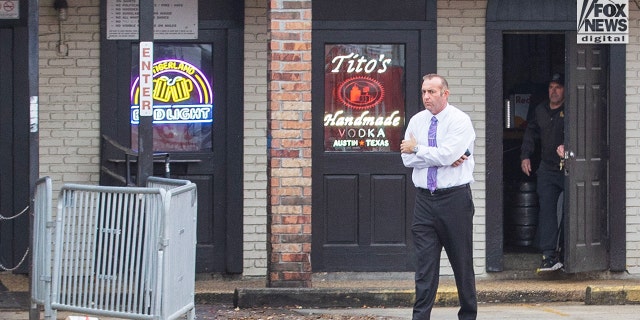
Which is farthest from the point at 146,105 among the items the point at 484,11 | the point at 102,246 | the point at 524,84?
the point at 524,84

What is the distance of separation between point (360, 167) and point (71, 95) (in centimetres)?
277

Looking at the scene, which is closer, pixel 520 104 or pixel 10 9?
pixel 10 9

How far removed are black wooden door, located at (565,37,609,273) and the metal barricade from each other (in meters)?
4.85

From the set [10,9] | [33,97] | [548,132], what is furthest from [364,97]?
[33,97]

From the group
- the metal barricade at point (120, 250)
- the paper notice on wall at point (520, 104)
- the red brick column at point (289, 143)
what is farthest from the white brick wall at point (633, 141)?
the metal barricade at point (120, 250)

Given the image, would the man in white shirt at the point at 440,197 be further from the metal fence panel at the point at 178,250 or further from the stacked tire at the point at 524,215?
the stacked tire at the point at 524,215

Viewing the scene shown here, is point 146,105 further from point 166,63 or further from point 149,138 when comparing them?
point 166,63

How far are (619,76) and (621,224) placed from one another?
1.42m

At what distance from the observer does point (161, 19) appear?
461 inches

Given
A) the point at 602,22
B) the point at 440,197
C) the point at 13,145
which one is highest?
the point at 602,22

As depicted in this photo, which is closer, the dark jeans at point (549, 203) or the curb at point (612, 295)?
the curb at point (612, 295)

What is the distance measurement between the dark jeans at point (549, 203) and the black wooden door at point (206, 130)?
9.81 feet

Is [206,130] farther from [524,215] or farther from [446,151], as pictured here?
[446,151]

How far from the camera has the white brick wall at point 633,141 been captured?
1208 centimetres
